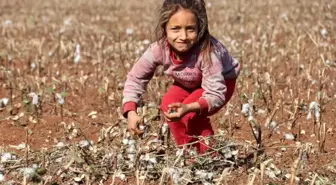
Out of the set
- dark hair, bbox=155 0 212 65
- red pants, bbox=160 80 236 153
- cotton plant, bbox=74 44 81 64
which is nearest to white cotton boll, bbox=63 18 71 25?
cotton plant, bbox=74 44 81 64

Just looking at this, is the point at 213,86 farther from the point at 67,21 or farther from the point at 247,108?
the point at 67,21

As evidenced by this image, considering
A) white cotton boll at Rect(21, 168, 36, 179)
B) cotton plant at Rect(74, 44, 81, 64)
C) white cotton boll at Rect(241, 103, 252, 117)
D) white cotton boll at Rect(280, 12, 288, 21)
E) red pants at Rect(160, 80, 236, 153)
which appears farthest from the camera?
white cotton boll at Rect(280, 12, 288, 21)

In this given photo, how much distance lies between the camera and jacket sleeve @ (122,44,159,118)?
345 cm

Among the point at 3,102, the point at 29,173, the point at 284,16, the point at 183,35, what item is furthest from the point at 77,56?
the point at 284,16

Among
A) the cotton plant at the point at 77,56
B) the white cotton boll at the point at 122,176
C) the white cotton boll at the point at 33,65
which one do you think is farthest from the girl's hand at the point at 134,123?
the cotton plant at the point at 77,56

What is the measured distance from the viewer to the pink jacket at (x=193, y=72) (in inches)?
130

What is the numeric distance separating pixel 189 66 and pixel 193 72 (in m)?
0.04

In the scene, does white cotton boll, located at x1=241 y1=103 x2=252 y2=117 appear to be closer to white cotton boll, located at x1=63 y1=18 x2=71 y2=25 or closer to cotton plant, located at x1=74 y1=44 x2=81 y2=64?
cotton plant, located at x1=74 y1=44 x2=81 y2=64

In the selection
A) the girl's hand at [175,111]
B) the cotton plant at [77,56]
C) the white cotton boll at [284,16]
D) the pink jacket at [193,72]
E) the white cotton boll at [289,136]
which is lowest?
the white cotton boll at [289,136]

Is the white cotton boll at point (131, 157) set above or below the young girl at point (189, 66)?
below

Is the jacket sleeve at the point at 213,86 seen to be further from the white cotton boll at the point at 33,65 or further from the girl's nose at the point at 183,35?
the white cotton boll at the point at 33,65

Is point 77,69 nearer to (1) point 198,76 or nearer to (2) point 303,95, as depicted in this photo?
(2) point 303,95

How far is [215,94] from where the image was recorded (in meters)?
3.30

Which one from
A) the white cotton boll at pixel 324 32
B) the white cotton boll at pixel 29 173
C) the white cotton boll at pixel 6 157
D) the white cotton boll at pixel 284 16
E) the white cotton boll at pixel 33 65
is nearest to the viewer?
the white cotton boll at pixel 29 173
